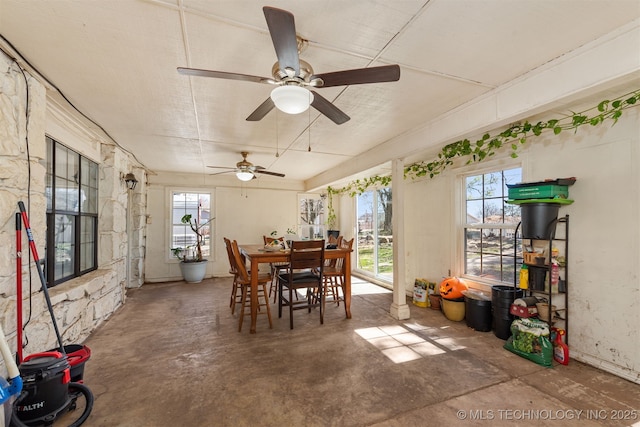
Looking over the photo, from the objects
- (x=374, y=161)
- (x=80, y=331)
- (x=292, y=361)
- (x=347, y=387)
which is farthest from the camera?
(x=374, y=161)

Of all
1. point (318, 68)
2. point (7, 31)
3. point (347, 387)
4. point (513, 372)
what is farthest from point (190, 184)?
point (513, 372)

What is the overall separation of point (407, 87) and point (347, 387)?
2.46 meters

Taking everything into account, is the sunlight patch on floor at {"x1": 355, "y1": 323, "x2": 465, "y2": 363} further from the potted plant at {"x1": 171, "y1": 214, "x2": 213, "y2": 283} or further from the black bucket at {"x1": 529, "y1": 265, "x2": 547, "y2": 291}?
the potted plant at {"x1": 171, "y1": 214, "x2": 213, "y2": 283}

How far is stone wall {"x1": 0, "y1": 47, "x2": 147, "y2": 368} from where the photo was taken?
1.83 m

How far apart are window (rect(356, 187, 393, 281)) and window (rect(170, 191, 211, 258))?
138 inches

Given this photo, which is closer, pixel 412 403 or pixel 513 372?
pixel 412 403

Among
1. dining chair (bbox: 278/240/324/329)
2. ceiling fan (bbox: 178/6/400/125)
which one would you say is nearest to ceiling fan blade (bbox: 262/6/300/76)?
ceiling fan (bbox: 178/6/400/125)

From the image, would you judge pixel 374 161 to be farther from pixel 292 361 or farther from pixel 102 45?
pixel 102 45

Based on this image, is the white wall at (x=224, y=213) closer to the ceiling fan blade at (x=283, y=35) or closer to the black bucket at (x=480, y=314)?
the black bucket at (x=480, y=314)

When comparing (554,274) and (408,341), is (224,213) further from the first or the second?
(554,274)

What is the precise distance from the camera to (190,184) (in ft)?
20.2

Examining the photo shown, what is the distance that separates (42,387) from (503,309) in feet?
12.7

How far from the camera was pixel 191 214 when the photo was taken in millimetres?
6156

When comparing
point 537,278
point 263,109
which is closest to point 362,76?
point 263,109
